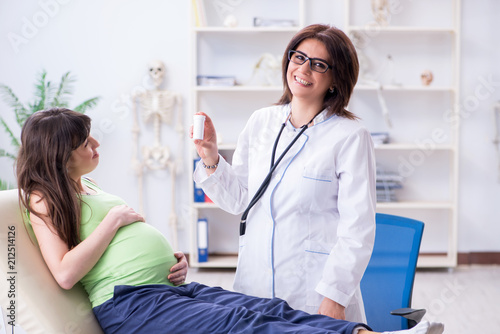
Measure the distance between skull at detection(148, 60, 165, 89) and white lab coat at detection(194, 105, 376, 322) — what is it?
7.80 feet

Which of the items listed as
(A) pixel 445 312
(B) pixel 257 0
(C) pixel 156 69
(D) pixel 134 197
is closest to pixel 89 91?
(C) pixel 156 69

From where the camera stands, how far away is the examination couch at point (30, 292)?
1297 millimetres

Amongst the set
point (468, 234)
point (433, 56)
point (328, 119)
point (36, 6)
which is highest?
point (36, 6)

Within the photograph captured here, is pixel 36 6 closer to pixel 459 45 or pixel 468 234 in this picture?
pixel 459 45

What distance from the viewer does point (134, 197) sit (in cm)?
397

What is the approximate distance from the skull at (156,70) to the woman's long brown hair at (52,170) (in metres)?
2.35

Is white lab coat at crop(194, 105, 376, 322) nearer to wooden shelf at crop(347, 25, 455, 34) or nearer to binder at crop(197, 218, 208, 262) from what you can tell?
binder at crop(197, 218, 208, 262)

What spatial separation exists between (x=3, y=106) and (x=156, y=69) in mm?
1140

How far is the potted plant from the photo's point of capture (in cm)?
352

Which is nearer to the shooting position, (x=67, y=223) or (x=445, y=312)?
(x=67, y=223)

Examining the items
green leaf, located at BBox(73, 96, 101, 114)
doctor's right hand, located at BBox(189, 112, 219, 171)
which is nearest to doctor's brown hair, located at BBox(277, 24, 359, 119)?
doctor's right hand, located at BBox(189, 112, 219, 171)

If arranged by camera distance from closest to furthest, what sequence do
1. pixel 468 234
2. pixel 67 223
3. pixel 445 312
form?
pixel 67 223 → pixel 445 312 → pixel 468 234

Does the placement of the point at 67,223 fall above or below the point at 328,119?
below

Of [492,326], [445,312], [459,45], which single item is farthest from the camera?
[459,45]
